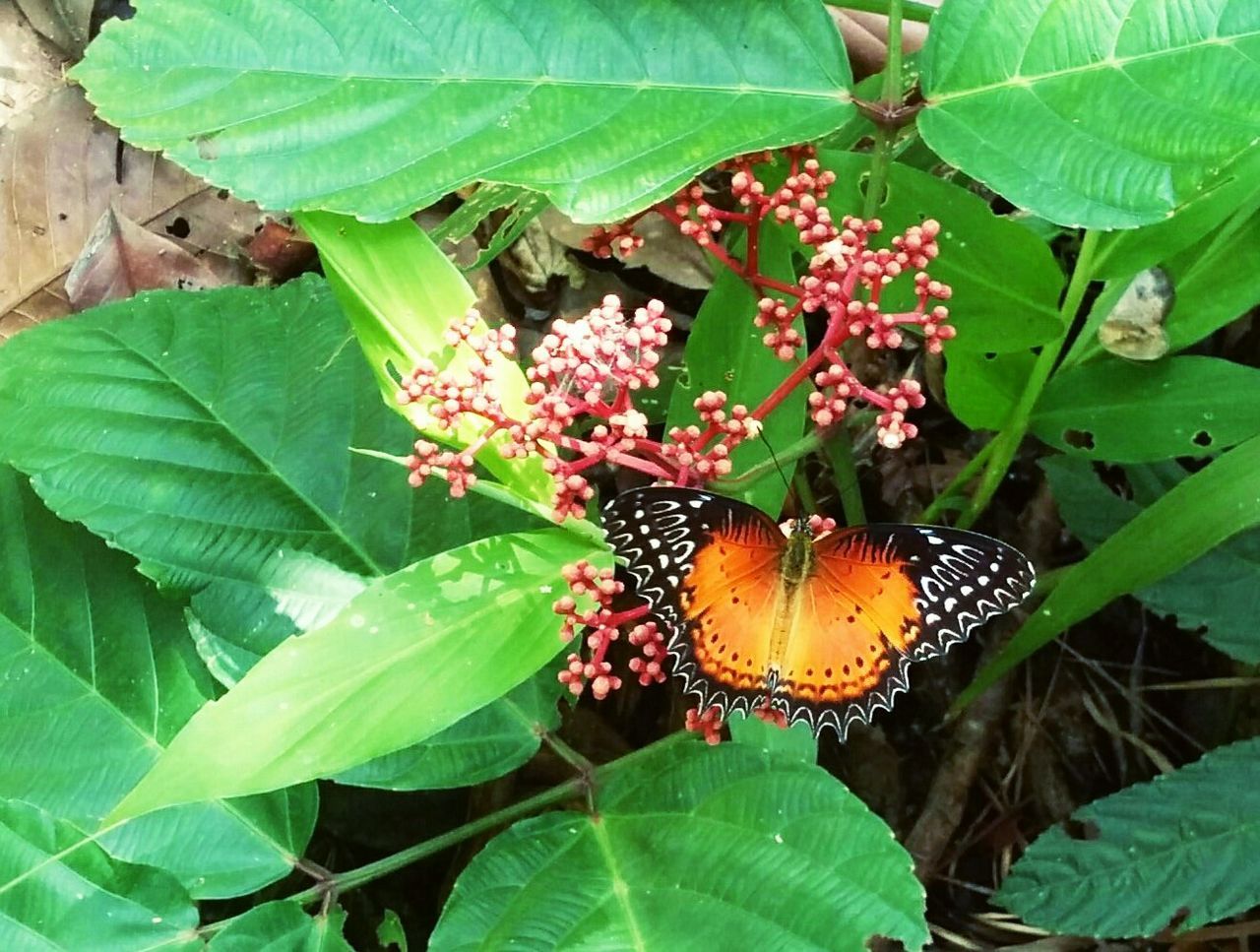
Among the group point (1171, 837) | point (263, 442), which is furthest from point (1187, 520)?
point (263, 442)

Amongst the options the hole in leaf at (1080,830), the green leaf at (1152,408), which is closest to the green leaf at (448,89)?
the green leaf at (1152,408)

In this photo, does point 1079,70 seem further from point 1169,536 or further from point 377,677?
point 377,677

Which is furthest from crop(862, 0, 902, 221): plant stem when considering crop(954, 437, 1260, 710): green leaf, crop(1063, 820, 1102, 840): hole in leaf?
crop(1063, 820, 1102, 840): hole in leaf

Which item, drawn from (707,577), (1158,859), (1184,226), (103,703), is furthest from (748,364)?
(103,703)

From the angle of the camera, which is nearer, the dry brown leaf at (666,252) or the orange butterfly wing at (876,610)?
the orange butterfly wing at (876,610)

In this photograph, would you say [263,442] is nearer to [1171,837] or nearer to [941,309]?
[941,309]

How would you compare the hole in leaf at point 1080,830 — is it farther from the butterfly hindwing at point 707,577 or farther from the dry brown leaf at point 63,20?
the dry brown leaf at point 63,20

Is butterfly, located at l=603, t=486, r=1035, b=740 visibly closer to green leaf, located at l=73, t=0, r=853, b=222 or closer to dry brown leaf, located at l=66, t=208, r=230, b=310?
green leaf, located at l=73, t=0, r=853, b=222
